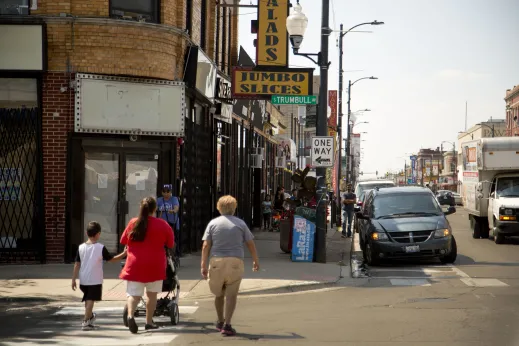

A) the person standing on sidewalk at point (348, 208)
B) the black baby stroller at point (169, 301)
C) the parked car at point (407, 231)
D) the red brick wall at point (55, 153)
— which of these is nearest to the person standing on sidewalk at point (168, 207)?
the red brick wall at point (55, 153)

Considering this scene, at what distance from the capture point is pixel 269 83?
20766 millimetres

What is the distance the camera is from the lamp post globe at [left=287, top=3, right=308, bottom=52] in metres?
19.8

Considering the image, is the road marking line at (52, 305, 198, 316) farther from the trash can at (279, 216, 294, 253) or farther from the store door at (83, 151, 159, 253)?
the trash can at (279, 216, 294, 253)

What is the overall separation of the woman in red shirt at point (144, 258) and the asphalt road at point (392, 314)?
0.67 m

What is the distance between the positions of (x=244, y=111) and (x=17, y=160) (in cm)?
1483

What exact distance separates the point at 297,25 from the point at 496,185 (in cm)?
963

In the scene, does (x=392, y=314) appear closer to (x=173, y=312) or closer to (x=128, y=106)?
(x=173, y=312)

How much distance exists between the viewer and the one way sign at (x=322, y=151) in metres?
20.5

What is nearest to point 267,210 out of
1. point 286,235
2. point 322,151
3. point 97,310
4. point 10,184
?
point 286,235

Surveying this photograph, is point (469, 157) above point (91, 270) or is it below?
above

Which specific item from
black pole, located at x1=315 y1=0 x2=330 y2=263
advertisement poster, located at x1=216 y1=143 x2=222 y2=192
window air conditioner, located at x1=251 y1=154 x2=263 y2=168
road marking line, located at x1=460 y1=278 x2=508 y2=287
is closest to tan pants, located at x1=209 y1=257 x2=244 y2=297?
road marking line, located at x1=460 y1=278 x2=508 y2=287

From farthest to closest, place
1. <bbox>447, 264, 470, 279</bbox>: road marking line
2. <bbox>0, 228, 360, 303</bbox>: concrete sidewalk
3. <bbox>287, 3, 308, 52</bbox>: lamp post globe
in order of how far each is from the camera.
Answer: <bbox>287, 3, 308, 52</bbox>: lamp post globe → <bbox>447, 264, 470, 279</bbox>: road marking line → <bbox>0, 228, 360, 303</bbox>: concrete sidewalk

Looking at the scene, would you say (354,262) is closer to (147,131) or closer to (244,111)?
(147,131)

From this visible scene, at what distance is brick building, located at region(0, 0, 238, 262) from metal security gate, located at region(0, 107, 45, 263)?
0.02 meters
